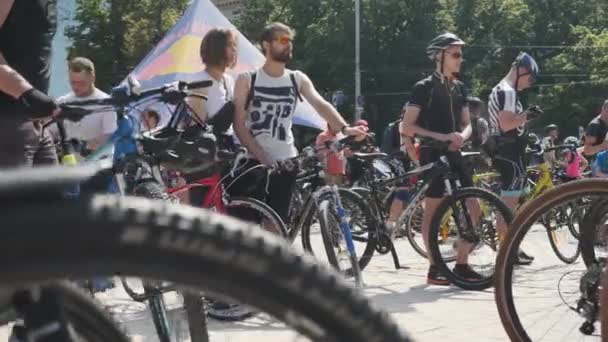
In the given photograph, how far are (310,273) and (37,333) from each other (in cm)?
38

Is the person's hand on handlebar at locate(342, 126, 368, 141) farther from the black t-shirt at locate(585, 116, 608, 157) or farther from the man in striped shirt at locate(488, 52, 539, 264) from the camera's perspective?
the black t-shirt at locate(585, 116, 608, 157)

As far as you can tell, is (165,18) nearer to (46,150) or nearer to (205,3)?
(205,3)

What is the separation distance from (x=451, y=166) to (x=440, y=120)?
32 centimetres

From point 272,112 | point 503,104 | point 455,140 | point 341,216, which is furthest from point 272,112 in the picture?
point 503,104

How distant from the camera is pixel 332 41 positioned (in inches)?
→ 2197

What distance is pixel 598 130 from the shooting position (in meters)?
9.23

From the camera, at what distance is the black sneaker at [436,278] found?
6485 millimetres

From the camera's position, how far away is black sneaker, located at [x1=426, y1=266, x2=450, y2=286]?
6485 millimetres

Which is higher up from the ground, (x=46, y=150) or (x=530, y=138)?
(x=46, y=150)

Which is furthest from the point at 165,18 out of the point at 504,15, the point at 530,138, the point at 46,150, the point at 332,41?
the point at 46,150

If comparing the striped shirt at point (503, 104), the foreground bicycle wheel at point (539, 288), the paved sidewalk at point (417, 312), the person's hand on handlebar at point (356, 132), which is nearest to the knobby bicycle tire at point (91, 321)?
the paved sidewalk at point (417, 312)

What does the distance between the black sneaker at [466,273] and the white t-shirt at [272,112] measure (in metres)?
1.48

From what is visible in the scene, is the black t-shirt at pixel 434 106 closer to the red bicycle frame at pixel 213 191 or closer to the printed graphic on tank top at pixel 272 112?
the printed graphic on tank top at pixel 272 112

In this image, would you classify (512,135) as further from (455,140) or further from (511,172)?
(455,140)
